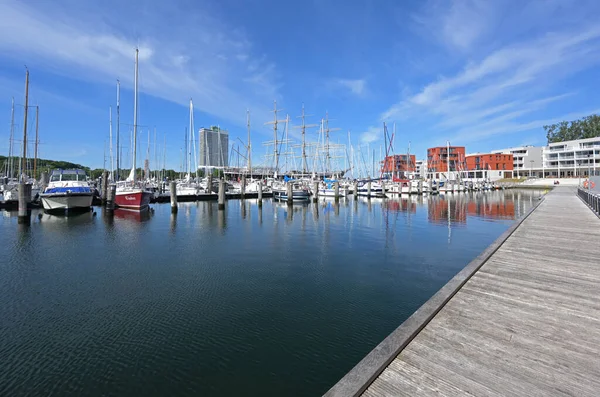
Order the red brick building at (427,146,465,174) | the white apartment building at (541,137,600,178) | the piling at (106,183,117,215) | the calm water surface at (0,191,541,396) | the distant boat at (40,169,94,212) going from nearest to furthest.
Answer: the calm water surface at (0,191,541,396) → the distant boat at (40,169,94,212) → the piling at (106,183,117,215) → the white apartment building at (541,137,600,178) → the red brick building at (427,146,465,174)

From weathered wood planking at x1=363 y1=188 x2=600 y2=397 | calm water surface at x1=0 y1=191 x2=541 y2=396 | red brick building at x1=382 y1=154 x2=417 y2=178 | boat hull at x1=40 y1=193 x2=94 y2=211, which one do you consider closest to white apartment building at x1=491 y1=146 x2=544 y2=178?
red brick building at x1=382 y1=154 x2=417 y2=178

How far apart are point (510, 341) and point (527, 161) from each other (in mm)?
144464

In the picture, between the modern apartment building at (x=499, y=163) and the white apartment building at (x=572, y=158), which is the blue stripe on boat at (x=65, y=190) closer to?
the white apartment building at (x=572, y=158)

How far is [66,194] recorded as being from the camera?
90.5ft

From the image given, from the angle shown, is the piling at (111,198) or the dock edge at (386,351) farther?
the piling at (111,198)

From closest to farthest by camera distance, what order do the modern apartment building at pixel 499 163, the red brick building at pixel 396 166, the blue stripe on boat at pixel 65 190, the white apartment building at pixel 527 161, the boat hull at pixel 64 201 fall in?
1. the boat hull at pixel 64 201
2. the blue stripe on boat at pixel 65 190
3. the red brick building at pixel 396 166
4. the white apartment building at pixel 527 161
5. the modern apartment building at pixel 499 163

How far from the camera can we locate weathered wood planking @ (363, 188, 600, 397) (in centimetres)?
340

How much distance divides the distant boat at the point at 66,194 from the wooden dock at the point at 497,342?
3186cm

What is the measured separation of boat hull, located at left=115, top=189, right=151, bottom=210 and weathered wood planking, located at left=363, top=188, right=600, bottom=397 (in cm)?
3116

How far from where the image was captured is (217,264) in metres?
12.5

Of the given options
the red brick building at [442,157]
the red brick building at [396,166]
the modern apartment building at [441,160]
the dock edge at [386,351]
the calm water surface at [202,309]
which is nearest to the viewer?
the dock edge at [386,351]

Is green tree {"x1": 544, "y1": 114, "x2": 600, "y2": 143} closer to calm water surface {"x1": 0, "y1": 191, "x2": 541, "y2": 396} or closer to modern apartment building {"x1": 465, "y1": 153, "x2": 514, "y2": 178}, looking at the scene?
modern apartment building {"x1": 465, "y1": 153, "x2": 514, "y2": 178}

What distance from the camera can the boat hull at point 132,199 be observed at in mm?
31250

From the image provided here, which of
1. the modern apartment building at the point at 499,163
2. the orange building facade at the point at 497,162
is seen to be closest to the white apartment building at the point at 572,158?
the modern apartment building at the point at 499,163
